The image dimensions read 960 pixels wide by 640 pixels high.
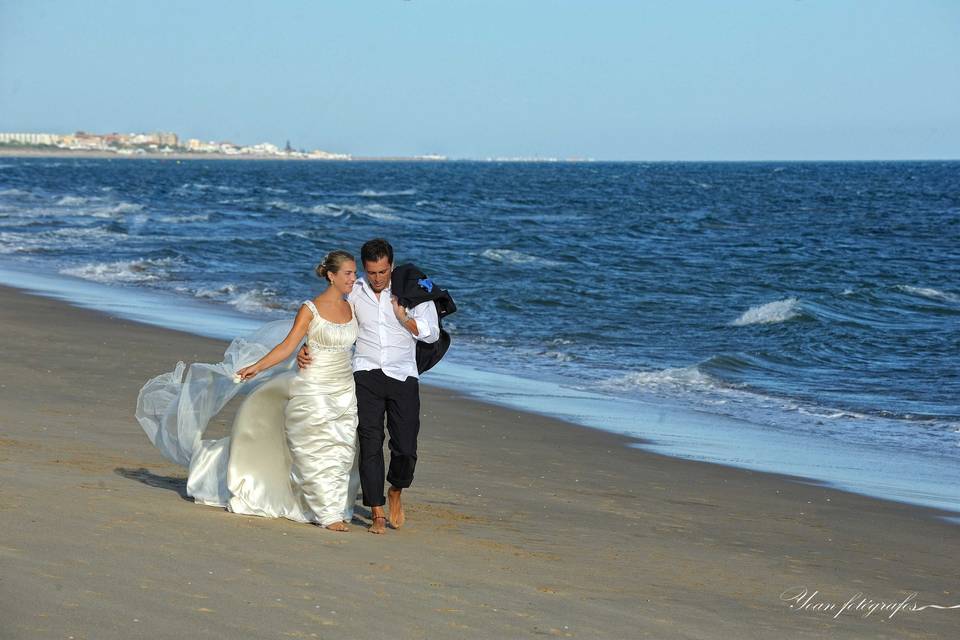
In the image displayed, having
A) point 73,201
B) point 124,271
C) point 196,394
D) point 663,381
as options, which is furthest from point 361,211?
point 196,394

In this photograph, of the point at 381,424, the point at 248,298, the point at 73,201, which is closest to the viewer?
the point at 381,424

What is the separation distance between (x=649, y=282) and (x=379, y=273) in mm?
19887

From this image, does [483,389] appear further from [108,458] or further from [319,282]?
[319,282]

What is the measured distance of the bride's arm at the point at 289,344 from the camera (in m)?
5.91

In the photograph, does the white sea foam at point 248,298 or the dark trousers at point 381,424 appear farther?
the white sea foam at point 248,298

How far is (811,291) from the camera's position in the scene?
24.4 meters

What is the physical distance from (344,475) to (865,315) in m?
16.5

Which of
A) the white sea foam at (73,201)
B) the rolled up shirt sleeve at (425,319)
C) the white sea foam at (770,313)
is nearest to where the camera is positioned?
the rolled up shirt sleeve at (425,319)

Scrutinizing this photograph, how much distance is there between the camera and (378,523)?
20.0ft

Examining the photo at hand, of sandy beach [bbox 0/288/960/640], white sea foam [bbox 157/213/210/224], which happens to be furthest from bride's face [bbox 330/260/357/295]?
white sea foam [bbox 157/213/210/224]

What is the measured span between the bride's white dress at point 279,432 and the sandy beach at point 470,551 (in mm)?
204

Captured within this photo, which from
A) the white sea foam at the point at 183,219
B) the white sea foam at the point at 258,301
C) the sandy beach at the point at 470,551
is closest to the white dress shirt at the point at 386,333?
the sandy beach at the point at 470,551

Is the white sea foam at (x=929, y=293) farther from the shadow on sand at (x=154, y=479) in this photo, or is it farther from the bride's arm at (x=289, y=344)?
the bride's arm at (x=289, y=344)

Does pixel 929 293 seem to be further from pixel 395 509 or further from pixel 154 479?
pixel 154 479
